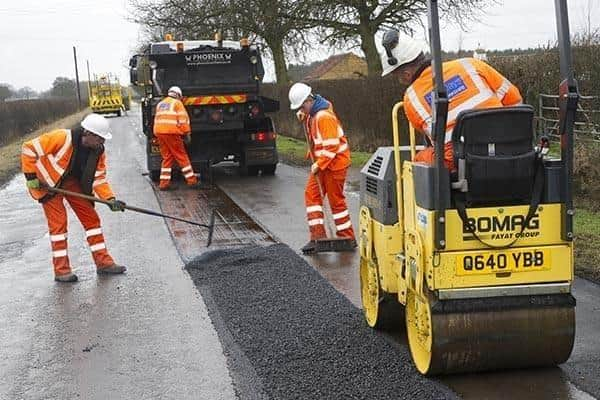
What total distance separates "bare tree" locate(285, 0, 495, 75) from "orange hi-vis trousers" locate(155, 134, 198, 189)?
10.4 meters

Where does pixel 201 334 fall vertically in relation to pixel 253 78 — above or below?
below

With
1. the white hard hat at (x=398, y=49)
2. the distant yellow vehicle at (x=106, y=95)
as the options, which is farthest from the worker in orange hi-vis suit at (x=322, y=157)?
the distant yellow vehicle at (x=106, y=95)

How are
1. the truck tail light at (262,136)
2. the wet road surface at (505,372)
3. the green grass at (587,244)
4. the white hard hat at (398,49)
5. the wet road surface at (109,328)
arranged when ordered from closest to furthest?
the wet road surface at (505,372), the white hard hat at (398,49), the wet road surface at (109,328), the green grass at (587,244), the truck tail light at (262,136)

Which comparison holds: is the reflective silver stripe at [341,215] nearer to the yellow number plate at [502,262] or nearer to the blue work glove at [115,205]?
the blue work glove at [115,205]

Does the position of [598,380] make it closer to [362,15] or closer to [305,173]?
[305,173]

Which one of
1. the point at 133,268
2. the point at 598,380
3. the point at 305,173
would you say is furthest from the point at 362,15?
the point at 598,380

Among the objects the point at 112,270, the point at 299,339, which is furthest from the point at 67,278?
the point at 299,339

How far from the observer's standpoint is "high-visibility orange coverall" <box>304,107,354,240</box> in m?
7.91

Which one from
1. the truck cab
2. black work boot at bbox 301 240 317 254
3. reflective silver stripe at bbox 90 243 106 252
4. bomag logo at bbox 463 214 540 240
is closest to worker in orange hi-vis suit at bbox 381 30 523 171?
bomag logo at bbox 463 214 540 240

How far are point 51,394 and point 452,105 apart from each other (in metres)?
2.86

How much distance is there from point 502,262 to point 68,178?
496cm

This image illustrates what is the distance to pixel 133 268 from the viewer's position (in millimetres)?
7863

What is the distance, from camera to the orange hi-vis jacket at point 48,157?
7.42 meters

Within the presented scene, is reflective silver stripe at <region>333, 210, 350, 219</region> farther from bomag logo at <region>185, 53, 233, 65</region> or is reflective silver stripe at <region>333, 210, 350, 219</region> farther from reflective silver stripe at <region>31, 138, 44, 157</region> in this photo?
bomag logo at <region>185, 53, 233, 65</region>
